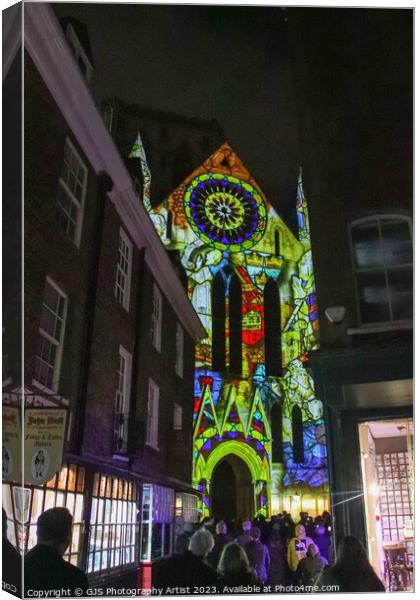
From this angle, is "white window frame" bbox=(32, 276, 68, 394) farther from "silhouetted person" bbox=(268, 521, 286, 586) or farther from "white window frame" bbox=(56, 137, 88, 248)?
"silhouetted person" bbox=(268, 521, 286, 586)

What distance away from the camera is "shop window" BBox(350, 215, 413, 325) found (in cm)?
469

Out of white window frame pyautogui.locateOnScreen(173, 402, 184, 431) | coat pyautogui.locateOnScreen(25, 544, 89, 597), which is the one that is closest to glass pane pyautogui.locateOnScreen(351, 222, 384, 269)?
white window frame pyautogui.locateOnScreen(173, 402, 184, 431)

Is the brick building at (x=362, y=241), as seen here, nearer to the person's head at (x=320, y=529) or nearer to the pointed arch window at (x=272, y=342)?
the person's head at (x=320, y=529)

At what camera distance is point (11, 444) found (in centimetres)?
406

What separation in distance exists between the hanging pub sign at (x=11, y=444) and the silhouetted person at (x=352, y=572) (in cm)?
210

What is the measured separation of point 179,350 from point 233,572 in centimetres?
163

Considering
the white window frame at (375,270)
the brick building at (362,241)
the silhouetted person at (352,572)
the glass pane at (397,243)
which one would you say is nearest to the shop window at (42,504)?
the silhouetted person at (352,572)

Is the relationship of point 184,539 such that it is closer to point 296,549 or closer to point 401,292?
point 296,549

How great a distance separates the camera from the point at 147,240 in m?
4.84

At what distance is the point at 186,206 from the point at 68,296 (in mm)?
1254

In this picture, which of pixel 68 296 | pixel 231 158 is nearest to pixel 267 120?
pixel 231 158

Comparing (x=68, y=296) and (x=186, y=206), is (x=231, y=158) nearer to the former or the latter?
(x=186, y=206)

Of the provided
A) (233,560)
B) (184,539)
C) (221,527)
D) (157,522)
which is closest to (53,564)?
(157,522)

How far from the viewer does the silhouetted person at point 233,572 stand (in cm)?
375
